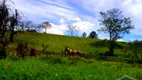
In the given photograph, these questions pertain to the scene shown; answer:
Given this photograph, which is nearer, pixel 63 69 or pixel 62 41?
pixel 63 69

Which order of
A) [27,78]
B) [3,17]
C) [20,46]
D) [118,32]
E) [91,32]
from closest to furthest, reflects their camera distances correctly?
[27,78]
[3,17]
[20,46]
[118,32]
[91,32]

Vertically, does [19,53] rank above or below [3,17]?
below

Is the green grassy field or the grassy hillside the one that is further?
the grassy hillside

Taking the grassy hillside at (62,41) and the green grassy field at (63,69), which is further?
the grassy hillside at (62,41)

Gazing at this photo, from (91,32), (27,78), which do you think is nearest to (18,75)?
(27,78)

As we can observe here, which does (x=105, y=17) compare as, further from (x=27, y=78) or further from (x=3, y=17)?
(x=27, y=78)

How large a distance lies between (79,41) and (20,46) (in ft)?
225

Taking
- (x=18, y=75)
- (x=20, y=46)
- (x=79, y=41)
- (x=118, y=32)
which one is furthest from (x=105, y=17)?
(x=18, y=75)

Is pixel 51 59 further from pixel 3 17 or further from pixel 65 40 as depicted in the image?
pixel 65 40

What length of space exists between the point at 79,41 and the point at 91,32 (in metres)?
52.8

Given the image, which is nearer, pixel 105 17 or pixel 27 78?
pixel 27 78

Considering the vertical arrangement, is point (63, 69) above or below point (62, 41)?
above

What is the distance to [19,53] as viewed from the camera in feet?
89.4

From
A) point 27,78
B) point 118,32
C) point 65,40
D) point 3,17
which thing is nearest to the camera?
point 27,78
